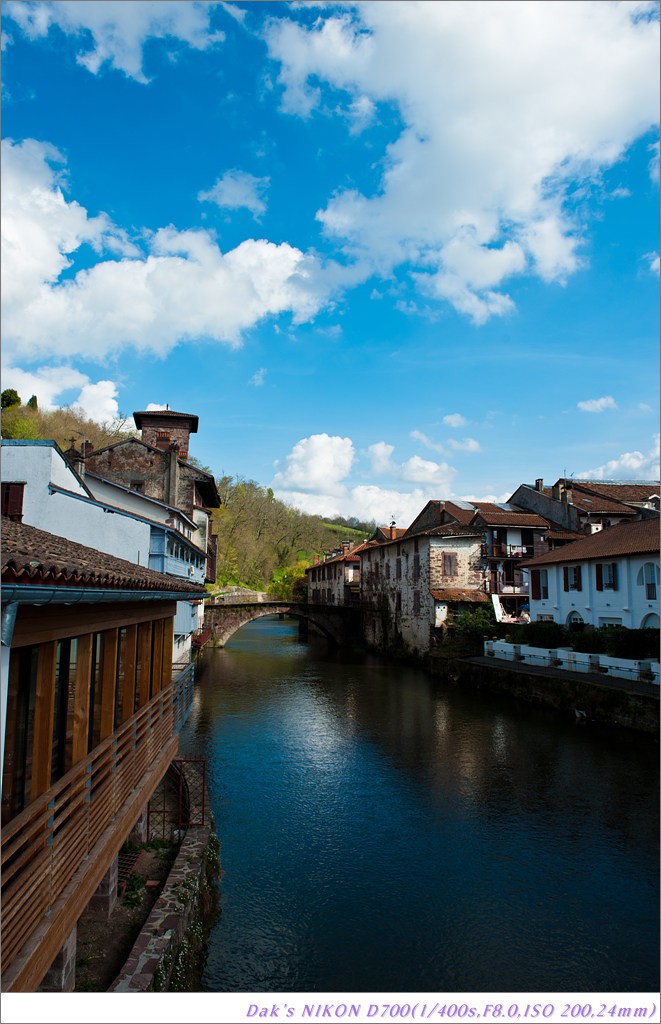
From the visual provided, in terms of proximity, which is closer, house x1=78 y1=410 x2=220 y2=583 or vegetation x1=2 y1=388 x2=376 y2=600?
house x1=78 y1=410 x2=220 y2=583

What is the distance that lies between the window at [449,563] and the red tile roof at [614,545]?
7.41 m

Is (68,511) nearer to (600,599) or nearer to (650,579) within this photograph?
(650,579)

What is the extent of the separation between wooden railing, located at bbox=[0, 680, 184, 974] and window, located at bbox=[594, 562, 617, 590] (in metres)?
24.9

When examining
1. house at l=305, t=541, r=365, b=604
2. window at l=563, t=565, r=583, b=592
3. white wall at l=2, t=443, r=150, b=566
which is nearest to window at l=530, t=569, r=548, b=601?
window at l=563, t=565, r=583, b=592

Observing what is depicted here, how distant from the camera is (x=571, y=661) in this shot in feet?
93.0

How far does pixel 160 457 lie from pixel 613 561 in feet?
77.9

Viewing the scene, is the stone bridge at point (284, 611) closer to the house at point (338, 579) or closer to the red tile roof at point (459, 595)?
the house at point (338, 579)

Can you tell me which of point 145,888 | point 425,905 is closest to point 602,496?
point 425,905

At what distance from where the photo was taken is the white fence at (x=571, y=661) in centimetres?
2366

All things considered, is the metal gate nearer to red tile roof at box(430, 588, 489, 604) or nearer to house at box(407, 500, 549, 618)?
red tile roof at box(430, 588, 489, 604)

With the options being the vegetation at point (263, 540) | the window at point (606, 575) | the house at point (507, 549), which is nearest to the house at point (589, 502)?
the house at point (507, 549)

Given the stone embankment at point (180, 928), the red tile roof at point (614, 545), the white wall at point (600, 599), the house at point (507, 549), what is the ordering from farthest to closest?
the house at point (507, 549), the white wall at point (600, 599), the red tile roof at point (614, 545), the stone embankment at point (180, 928)

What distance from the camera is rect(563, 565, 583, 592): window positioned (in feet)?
104

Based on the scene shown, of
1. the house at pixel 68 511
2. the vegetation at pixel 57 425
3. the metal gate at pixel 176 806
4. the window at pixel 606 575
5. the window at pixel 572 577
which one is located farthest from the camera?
the vegetation at pixel 57 425
